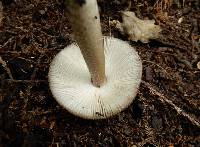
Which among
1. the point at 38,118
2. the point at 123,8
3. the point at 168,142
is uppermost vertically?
the point at 123,8

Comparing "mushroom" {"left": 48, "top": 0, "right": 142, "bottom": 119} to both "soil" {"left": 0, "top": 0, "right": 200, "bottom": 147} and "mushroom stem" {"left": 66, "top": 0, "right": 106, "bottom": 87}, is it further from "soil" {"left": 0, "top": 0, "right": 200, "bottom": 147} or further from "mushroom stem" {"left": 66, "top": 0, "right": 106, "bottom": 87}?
"soil" {"left": 0, "top": 0, "right": 200, "bottom": 147}

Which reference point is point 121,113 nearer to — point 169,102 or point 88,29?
point 169,102

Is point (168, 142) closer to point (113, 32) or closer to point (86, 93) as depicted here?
point (86, 93)

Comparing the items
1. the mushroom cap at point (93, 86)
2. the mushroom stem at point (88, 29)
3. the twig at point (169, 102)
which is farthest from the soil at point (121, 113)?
the mushroom stem at point (88, 29)

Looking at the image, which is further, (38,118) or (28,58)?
(28,58)

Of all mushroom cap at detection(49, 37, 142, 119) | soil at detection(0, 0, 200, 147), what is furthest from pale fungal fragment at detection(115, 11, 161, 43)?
mushroom cap at detection(49, 37, 142, 119)

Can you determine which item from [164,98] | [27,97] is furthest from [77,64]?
[164,98]

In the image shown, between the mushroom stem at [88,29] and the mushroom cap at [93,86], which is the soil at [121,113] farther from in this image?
the mushroom stem at [88,29]
